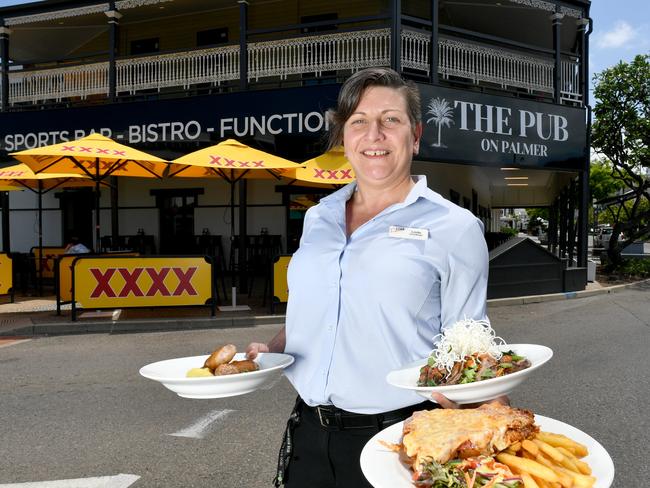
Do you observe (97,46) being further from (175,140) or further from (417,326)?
(417,326)

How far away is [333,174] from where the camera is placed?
11953mm

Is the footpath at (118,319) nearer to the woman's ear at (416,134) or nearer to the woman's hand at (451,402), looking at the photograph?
the woman's ear at (416,134)

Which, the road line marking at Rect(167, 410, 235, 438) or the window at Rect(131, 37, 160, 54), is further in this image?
the window at Rect(131, 37, 160, 54)

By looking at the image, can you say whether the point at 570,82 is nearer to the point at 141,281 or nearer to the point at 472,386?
the point at 141,281

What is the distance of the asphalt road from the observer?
405 cm

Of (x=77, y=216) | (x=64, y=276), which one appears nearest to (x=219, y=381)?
(x=64, y=276)

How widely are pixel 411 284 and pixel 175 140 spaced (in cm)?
1393

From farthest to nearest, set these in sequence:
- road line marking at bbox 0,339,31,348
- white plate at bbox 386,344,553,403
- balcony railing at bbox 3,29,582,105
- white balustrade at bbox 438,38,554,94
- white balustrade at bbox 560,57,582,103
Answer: white balustrade at bbox 560,57,582,103
white balustrade at bbox 438,38,554,94
balcony railing at bbox 3,29,582,105
road line marking at bbox 0,339,31,348
white plate at bbox 386,344,553,403

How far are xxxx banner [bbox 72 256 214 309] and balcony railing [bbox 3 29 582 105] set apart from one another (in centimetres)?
587

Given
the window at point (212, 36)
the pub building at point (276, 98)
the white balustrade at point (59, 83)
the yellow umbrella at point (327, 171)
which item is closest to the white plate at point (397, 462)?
the yellow umbrella at point (327, 171)

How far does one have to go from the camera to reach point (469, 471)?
129cm

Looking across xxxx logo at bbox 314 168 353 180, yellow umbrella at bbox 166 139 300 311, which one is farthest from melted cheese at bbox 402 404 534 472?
xxxx logo at bbox 314 168 353 180

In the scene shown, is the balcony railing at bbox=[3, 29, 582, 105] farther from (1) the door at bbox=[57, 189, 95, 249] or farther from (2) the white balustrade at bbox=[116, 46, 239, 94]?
(1) the door at bbox=[57, 189, 95, 249]

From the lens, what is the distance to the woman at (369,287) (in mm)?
1727
